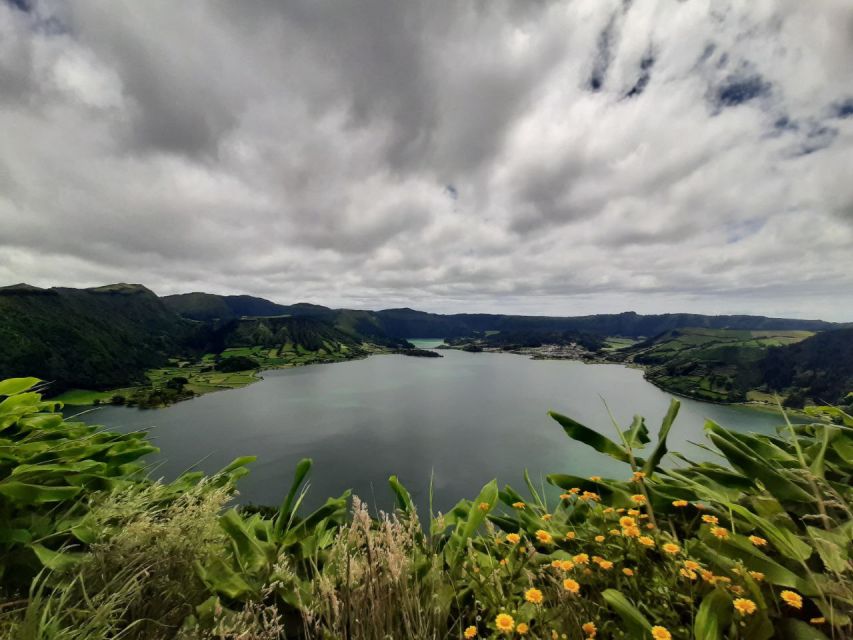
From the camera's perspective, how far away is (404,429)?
90.6 metres

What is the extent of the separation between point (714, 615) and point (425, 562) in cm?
150

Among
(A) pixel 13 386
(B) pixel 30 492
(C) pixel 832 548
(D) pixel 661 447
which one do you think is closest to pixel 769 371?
(D) pixel 661 447

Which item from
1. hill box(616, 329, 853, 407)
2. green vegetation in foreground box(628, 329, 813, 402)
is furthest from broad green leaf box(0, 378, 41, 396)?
hill box(616, 329, 853, 407)

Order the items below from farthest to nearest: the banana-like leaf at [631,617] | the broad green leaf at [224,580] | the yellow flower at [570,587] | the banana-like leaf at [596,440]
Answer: the banana-like leaf at [596,440] → the broad green leaf at [224,580] → the yellow flower at [570,587] → the banana-like leaf at [631,617]

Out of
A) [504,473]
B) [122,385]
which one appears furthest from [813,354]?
[122,385]

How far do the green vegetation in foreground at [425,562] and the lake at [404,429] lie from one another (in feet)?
102

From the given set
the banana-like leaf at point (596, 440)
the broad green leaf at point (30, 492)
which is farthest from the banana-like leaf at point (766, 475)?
the broad green leaf at point (30, 492)

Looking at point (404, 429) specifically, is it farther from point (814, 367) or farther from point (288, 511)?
point (814, 367)

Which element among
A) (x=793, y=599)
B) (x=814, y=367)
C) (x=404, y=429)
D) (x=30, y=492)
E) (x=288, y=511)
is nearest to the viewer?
(x=793, y=599)

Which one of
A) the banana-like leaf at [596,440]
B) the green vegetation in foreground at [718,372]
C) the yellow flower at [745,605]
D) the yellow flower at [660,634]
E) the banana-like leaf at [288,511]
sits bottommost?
the green vegetation in foreground at [718,372]

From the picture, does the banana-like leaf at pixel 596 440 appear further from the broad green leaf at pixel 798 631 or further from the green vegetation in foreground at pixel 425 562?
the broad green leaf at pixel 798 631

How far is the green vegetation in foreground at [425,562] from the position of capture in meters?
1.55

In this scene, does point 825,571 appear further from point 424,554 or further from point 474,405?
point 474,405

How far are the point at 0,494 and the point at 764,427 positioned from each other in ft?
422
